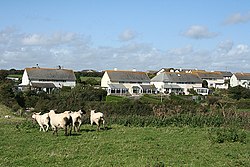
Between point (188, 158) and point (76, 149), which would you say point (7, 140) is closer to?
point (76, 149)

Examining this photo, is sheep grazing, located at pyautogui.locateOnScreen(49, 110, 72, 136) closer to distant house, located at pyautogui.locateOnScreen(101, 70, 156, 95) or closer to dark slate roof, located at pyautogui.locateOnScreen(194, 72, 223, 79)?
distant house, located at pyautogui.locateOnScreen(101, 70, 156, 95)

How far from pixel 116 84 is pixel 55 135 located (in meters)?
79.2

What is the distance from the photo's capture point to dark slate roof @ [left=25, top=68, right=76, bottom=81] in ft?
307

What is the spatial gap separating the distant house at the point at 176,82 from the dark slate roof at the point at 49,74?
2432cm

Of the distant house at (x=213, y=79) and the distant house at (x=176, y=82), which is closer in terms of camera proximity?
the distant house at (x=176, y=82)

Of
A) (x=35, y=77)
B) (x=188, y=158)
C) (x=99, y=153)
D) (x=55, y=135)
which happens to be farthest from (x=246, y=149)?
(x=35, y=77)

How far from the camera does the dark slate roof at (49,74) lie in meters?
93.7

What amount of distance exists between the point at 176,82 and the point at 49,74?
34692mm

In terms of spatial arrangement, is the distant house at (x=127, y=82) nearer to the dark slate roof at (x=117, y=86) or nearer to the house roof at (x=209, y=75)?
the dark slate roof at (x=117, y=86)

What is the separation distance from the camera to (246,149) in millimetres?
16250

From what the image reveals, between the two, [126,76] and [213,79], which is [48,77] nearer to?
[126,76]

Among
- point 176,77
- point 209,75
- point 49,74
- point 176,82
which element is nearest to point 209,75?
point 209,75

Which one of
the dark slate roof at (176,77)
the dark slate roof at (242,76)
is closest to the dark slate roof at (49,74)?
the dark slate roof at (176,77)

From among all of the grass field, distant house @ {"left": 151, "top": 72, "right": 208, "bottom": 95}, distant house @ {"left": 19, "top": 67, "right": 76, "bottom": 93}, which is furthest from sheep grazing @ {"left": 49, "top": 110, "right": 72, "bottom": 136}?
distant house @ {"left": 151, "top": 72, "right": 208, "bottom": 95}
